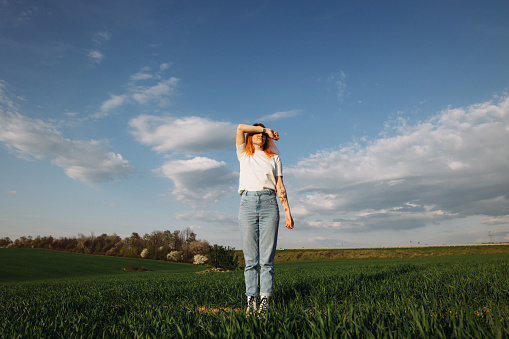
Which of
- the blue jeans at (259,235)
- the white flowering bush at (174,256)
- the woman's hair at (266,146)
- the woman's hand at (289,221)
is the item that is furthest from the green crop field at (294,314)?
the white flowering bush at (174,256)

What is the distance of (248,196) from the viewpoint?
177 inches

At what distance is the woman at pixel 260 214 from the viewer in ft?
14.4

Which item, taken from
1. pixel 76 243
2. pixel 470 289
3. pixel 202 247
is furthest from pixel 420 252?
pixel 76 243

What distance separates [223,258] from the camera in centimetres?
2412

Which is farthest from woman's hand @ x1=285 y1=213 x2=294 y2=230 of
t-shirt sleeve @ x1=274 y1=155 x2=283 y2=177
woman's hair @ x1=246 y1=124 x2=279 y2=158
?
woman's hair @ x1=246 y1=124 x2=279 y2=158

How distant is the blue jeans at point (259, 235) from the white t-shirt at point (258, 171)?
0.14 meters

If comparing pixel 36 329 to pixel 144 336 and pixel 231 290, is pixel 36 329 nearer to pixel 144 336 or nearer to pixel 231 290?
pixel 144 336

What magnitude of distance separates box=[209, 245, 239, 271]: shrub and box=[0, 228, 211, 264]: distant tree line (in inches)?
1159

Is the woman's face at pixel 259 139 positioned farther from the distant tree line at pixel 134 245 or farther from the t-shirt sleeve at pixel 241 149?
the distant tree line at pixel 134 245

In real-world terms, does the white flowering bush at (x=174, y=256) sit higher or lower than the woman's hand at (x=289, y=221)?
lower

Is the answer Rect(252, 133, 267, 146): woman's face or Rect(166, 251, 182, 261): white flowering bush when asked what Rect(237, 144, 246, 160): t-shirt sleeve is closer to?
→ Rect(252, 133, 267, 146): woman's face

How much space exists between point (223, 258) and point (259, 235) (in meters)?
20.8

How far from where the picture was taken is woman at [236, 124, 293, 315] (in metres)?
4.38

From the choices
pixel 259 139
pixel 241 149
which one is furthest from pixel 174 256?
pixel 259 139
